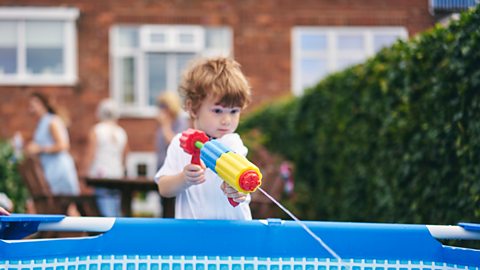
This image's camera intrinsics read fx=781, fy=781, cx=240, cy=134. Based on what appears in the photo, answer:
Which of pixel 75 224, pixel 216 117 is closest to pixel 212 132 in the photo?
pixel 216 117

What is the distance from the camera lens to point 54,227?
2.05 metres

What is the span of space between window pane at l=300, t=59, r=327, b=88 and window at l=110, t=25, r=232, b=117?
1514 mm

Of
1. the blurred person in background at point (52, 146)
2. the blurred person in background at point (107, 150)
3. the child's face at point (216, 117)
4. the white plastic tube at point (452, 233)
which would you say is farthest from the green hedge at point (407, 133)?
the blurred person in background at point (52, 146)

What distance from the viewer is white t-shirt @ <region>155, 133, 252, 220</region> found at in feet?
8.74

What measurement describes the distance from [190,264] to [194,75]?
0.81 meters

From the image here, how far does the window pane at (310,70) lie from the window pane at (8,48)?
5.32 metres

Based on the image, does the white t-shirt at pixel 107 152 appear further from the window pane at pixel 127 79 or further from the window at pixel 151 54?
the window pane at pixel 127 79

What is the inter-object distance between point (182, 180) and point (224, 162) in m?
0.42

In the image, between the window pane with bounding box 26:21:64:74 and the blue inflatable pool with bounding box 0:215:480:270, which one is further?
the window pane with bounding box 26:21:64:74

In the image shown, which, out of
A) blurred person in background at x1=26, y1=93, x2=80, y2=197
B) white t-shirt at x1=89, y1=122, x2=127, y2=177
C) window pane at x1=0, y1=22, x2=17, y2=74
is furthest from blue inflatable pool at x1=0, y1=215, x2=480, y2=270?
window pane at x1=0, y1=22, x2=17, y2=74

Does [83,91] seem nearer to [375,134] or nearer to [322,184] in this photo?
[322,184]

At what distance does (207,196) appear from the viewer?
2680 mm

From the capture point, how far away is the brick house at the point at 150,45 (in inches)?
551

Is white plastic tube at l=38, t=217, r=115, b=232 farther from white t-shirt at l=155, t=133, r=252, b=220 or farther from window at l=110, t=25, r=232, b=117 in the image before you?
window at l=110, t=25, r=232, b=117
